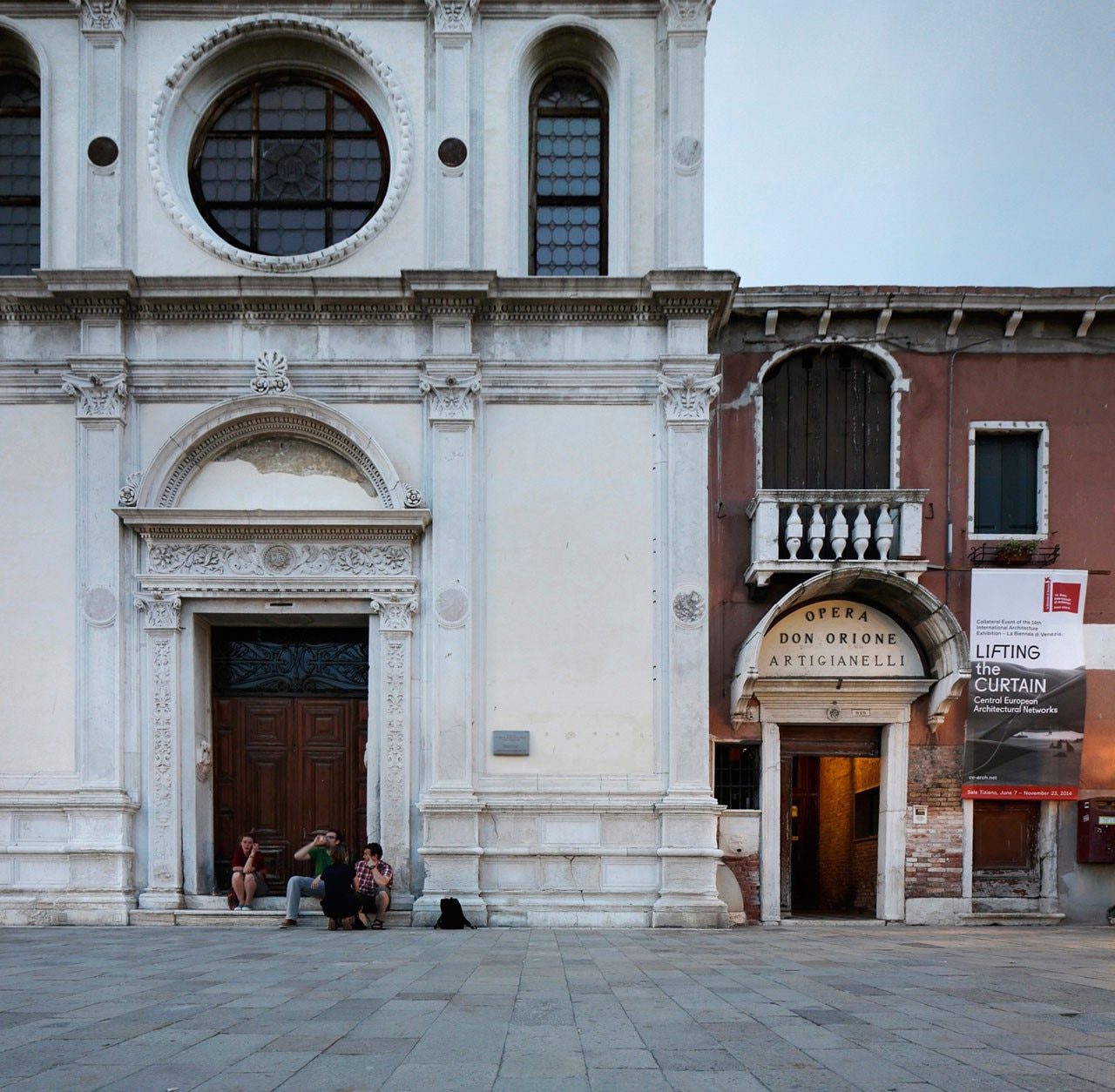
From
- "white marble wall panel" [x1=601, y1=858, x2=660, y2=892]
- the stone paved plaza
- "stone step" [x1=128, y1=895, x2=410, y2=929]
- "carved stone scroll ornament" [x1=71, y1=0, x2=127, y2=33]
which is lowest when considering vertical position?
"stone step" [x1=128, y1=895, x2=410, y2=929]

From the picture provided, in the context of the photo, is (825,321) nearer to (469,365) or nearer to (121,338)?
(469,365)

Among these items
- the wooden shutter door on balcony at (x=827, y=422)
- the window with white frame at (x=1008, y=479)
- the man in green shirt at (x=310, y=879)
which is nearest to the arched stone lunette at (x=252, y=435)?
the man in green shirt at (x=310, y=879)

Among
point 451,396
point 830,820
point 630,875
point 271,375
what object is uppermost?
point 271,375

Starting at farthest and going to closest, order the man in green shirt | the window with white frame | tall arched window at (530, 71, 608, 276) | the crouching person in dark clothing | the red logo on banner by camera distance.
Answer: the window with white frame
tall arched window at (530, 71, 608, 276)
the red logo on banner
the man in green shirt
the crouching person in dark clothing

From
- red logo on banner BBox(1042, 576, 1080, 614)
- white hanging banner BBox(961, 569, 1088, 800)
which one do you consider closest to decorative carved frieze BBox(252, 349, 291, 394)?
white hanging banner BBox(961, 569, 1088, 800)

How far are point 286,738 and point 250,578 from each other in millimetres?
2401

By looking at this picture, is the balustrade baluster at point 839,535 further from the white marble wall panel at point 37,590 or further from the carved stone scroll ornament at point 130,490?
the white marble wall panel at point 37,590

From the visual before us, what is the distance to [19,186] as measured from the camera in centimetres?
1496

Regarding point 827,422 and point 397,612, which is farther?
point 827,422

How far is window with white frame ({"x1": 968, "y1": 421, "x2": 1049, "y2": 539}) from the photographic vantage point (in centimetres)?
1511

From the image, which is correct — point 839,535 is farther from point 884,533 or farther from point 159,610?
point 159,610

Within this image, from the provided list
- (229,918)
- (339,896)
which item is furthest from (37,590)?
(339,896)

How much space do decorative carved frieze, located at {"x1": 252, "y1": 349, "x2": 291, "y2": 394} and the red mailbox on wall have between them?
42.7ft

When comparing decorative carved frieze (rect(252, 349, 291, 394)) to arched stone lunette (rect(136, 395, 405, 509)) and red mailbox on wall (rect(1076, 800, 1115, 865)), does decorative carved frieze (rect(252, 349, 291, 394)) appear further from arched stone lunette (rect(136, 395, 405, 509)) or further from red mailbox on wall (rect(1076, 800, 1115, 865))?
red mailbox on wall (rect(1076, 800, 1115, 865))
